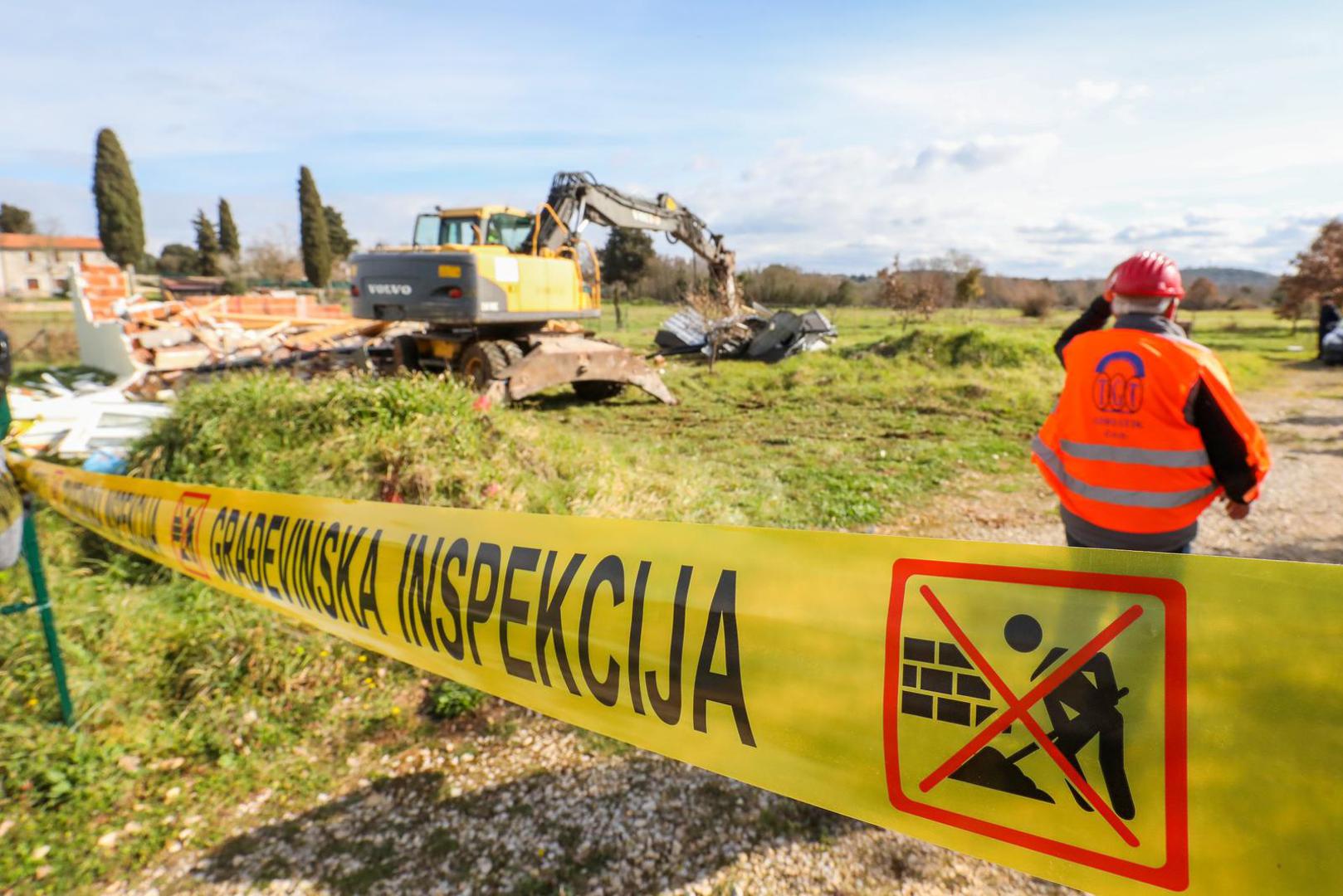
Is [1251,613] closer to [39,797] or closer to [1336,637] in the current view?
[1336,637]

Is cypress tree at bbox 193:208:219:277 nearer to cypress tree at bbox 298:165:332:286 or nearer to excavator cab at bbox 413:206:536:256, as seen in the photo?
cypress tree at bbox 298:165:332:286

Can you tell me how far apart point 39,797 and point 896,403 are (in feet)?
38.0

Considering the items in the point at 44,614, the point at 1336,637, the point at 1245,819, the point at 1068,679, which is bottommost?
the point at 44,614

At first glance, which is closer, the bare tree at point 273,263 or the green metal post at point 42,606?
the green metal post at point 42,606

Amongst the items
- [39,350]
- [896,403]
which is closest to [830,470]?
[896,403]

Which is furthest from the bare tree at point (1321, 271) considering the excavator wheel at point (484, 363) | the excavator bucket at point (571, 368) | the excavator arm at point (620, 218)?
the excavator wheel at point (484, 363)

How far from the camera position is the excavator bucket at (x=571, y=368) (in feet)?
35.2

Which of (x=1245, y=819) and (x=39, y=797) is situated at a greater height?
(x=1245, y=819)

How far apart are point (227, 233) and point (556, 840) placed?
68260mm

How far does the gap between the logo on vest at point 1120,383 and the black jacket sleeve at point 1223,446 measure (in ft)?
0.61

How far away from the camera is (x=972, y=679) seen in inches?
39.9

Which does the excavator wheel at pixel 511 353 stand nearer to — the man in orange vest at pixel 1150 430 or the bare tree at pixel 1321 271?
the man in orange vest at pixel 1150 430

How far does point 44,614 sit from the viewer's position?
3031mm

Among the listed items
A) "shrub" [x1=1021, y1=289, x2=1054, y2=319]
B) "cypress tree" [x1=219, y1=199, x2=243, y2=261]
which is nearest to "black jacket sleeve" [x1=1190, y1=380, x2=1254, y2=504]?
"shrub" [x1=1021, y1=289, x2=1054, y2=319]
